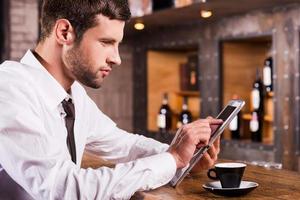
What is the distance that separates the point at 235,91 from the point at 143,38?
47.6 inches

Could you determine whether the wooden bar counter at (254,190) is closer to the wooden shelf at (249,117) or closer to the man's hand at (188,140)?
the man's hand at (188,140)

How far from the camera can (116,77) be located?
17.2 ft

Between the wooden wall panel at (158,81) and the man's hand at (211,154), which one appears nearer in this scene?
the man's hand at (211,154)

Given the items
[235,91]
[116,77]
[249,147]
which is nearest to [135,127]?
[116,77]

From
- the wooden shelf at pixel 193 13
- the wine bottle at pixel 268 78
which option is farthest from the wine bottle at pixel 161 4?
the wine bottle at pixel 268 78

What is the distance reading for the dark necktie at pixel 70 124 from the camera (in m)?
1.44

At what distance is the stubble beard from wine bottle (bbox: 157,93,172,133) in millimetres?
3394

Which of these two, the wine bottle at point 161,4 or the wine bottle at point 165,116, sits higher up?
the wine bottle at point 161,4

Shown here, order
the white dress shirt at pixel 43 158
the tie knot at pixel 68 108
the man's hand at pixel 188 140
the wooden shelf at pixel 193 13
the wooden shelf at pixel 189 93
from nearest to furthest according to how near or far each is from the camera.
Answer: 1. the white dress shirt at pixel 43 158
2. the man's hand at pixel 188 140
3. the tie knot at pixel 68 108
4. the wooden shelf at pixel 193 13
5. the wooden shelf at pixel 189 93

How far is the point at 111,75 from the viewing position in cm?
521

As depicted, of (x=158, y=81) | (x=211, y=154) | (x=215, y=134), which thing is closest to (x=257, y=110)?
(x=158, y=81)

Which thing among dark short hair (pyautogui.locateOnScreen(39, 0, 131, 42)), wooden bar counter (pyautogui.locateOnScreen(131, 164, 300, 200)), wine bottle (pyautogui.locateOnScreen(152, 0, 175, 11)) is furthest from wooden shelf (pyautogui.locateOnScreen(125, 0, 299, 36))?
dark short hair (pyautogui.locateOnScreen(39, 0, 131, 42))

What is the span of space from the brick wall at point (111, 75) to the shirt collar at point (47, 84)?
145 inches

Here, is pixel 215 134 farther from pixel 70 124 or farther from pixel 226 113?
pixel 70 124
